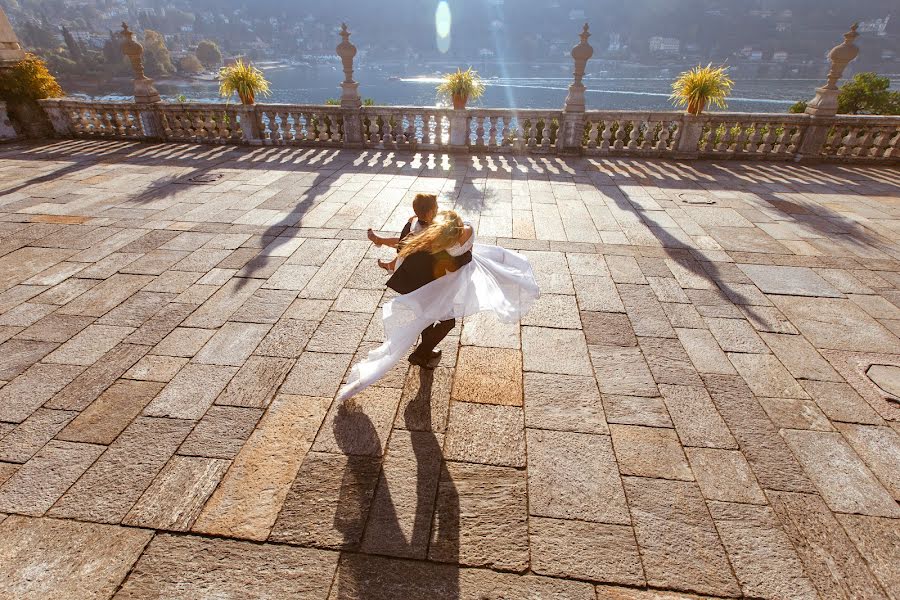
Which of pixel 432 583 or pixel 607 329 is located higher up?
pixel 607 329

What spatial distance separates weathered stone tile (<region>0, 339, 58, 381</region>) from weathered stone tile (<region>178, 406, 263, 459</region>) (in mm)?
1985

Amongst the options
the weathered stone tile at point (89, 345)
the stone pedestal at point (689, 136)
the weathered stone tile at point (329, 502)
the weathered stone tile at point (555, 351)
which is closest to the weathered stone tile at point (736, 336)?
the weathered stone tile at point (555, 351)

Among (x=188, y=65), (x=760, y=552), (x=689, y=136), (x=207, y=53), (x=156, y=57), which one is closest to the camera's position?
(x=760, y=552)

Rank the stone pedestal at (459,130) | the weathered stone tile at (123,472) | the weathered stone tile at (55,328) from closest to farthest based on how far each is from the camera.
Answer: the weathered stone tile at (123,472) < the weathered stone tile at (55,328) < the stone pedestal at (459,130)

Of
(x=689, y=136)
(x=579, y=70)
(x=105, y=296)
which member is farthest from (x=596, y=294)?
(x=689, y=136)

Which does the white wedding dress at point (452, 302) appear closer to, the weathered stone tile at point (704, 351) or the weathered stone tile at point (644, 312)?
the weathered stone tile at point (644, 312)

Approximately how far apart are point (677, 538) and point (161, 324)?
493 cm

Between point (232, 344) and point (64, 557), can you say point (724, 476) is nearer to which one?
point (64, 557)

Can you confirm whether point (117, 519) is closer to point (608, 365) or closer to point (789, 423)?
point (608, 365)

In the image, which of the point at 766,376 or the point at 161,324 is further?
the point at 161,324

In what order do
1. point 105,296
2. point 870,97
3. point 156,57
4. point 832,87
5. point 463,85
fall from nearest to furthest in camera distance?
point 105,296
point 832,87
point 463,85
point 870,97
point 156,57

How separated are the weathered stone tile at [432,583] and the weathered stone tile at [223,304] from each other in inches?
122

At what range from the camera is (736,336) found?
4473 mm

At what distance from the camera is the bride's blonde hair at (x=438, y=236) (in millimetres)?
3058
